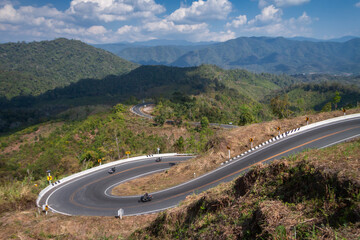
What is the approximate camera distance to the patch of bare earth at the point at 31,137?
59.3m

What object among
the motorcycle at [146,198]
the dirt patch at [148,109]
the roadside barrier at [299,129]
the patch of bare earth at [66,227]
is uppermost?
the dirt patch at [148,109]

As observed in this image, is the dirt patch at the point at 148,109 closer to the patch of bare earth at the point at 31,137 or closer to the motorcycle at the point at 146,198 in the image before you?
the patch of bare earth at the point at 31,137

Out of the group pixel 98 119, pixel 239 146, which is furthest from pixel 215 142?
pixel 98 119

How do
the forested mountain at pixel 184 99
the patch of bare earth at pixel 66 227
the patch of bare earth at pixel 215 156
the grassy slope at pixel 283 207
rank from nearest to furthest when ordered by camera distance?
the grassy slope at pixel 283 207, the patch of bare earth at pixel 66 227, the patch of bare earth at pixel 215 156, the forested mountain at pixel 184 99

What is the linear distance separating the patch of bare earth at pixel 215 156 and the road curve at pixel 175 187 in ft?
4.70

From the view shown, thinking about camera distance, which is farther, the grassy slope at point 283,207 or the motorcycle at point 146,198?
the motorcycle at point 146,198

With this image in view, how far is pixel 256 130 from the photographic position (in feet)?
86.7

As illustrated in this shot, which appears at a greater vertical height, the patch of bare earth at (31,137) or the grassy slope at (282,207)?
the grassy slope at (282,207)

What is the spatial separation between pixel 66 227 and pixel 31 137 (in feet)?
213

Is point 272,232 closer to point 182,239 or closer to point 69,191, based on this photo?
point 182,239

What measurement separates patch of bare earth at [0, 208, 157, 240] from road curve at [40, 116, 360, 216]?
9.60 feet

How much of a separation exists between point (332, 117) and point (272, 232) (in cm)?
2846

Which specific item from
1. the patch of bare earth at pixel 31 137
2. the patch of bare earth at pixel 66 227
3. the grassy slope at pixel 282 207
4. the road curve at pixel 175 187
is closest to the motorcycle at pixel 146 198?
the road curve at pixel 175 187

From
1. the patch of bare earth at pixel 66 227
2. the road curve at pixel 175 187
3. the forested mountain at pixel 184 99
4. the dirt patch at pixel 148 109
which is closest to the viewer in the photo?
the patch of bare earth at pixel 66 227
